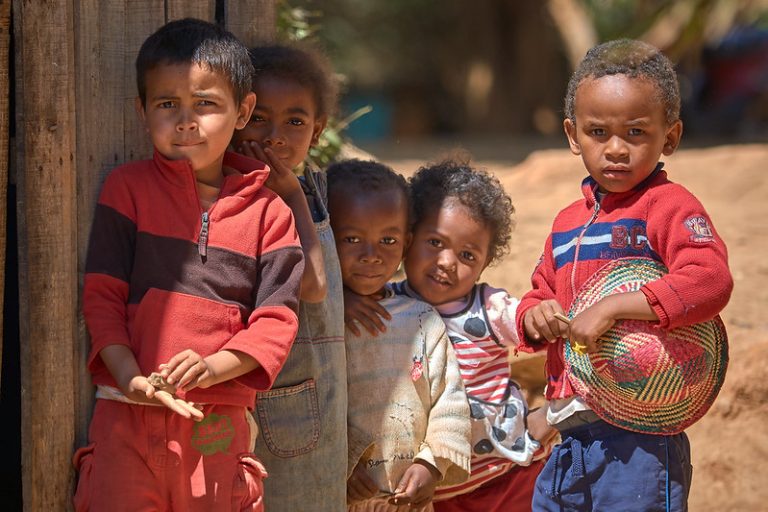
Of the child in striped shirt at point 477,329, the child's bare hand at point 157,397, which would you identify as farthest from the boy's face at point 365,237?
the child's bare hand at point 157,397

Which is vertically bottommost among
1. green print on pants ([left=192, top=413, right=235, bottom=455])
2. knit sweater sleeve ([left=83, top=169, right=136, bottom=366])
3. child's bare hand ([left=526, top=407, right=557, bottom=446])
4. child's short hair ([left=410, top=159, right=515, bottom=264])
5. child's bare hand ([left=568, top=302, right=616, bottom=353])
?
child's bare hand ([left=526, top=407, right=557, bottom=446])

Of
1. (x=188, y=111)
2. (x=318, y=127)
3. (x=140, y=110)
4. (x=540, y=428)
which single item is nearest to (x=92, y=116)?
(x=140, y=110)

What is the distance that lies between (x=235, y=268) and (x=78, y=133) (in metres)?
0.62

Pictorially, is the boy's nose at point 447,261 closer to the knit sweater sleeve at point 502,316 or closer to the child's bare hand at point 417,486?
the knit sweater sleeve at point 502,316

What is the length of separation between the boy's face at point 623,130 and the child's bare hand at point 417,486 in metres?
1.05

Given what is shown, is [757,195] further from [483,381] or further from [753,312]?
[483,381]

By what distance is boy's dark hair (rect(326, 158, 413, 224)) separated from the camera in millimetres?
3336

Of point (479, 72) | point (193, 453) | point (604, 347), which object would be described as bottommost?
point (193, 453)

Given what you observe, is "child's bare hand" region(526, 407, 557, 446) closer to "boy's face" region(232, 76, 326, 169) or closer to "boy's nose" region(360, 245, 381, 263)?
"boy's nose" region(360, 245, 381, 263)

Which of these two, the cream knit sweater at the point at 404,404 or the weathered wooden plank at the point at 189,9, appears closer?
the weathered wooden plank at the point at 189,9

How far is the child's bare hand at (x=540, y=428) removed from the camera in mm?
3418

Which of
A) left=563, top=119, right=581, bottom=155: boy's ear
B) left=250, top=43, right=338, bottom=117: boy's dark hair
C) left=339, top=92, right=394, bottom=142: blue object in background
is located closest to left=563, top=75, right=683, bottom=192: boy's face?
left=563, top=119, right=581, bottom=155: boy's ear

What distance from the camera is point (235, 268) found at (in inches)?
106

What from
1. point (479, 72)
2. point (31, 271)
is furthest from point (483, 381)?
point (479, 72)
